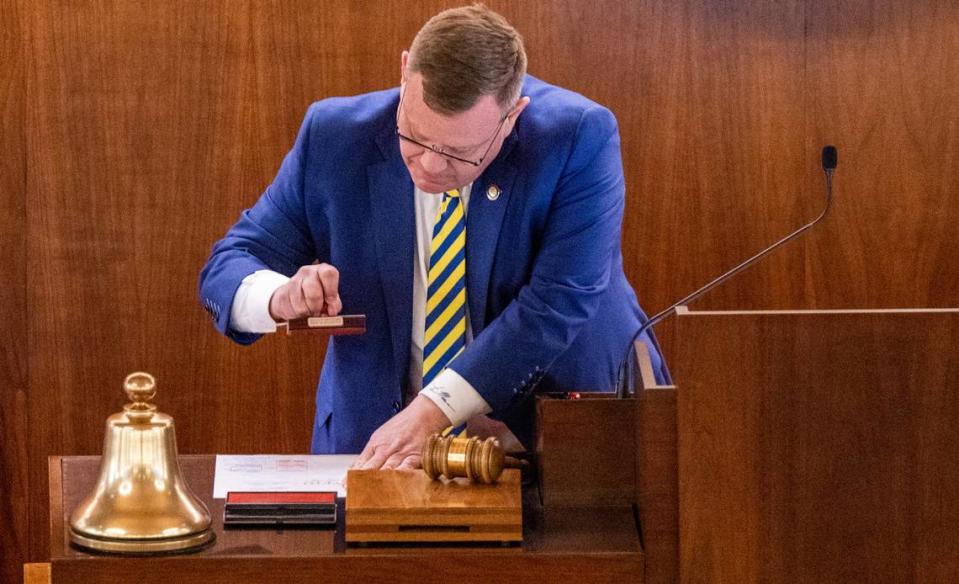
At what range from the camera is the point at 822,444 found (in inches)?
69.7

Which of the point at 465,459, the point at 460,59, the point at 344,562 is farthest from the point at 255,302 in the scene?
the point at 344,562

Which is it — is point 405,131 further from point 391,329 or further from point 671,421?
point 671,421

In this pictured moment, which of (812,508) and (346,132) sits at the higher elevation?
(346,132)

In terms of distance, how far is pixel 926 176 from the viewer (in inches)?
159

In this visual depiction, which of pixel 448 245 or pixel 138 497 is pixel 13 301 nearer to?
pixel 448 245

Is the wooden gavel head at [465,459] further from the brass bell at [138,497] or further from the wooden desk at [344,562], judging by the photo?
the brass bell at [138,497]

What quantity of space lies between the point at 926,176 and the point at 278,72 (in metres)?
1.82

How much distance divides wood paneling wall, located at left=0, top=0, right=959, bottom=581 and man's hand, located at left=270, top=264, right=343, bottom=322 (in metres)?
1.72

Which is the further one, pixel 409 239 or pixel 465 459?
pixel 409 239

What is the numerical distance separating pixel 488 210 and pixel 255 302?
0.44 metres

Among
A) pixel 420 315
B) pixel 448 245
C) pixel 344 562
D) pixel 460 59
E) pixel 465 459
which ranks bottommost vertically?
pixel 344 562

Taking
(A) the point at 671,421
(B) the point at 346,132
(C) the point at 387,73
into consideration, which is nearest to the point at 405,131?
(B) the point at 346,132

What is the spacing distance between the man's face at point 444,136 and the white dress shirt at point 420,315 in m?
0.16

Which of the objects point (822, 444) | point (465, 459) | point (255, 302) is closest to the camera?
point (822, 444)
